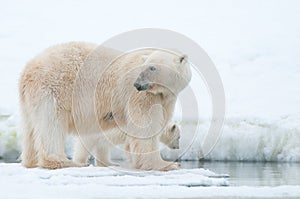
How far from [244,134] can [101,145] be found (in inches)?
105

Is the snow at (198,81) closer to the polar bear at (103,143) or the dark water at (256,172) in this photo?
the dark water at (256,172)

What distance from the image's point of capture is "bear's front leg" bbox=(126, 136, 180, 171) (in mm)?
6895

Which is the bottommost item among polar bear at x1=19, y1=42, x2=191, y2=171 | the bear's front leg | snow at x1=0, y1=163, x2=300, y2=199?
snow at x1=0, y1=163, x2=300, y2=199

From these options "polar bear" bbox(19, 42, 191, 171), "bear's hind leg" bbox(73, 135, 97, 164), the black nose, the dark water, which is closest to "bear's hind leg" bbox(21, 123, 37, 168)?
"polar bear" bbox(19, 42, 191, 171)

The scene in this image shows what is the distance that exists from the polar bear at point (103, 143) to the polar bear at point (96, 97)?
0.52 ft

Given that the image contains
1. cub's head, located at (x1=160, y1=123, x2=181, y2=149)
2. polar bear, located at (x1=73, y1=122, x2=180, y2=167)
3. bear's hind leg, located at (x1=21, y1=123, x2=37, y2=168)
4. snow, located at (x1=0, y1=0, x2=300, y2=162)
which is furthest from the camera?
snow, located at (x1=0, y1=0, x2=300, y2=162)

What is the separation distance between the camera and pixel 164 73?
22.6 feet

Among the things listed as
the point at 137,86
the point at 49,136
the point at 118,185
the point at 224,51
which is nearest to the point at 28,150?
the point at 49,136

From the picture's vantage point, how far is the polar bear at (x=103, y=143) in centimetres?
734

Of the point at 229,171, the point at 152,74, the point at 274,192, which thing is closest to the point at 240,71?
the point at 229,171

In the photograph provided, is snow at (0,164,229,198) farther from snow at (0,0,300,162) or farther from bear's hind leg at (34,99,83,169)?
snow at (0,0,300,162)

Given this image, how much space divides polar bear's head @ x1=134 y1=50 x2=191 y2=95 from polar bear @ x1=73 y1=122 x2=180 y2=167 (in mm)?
681

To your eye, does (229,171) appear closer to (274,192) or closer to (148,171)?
(148,171)

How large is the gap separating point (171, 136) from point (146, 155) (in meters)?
1.25
